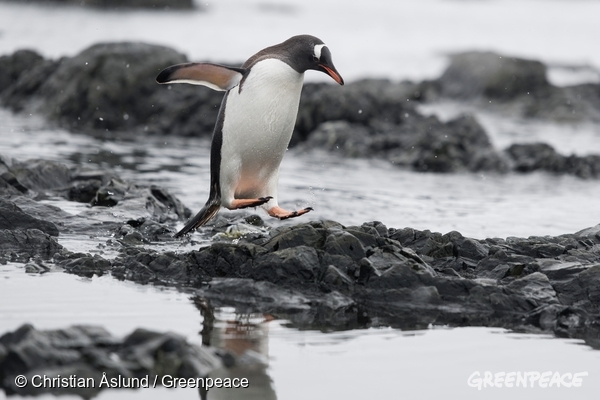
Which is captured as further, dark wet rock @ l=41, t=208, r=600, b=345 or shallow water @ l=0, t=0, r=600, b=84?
shallow water @ l=0, t=0, r=600, b=84

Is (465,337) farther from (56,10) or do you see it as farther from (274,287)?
(56,10)

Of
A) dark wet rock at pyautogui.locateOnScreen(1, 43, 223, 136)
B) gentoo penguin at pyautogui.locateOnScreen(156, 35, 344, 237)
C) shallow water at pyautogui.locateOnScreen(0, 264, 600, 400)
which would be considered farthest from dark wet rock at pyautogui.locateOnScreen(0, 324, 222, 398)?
dark wet rock at pyautogui.locateOnScreen(1, 43, 223, 136)

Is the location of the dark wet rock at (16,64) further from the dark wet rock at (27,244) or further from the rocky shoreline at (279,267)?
the dark wet rock at (27,244)

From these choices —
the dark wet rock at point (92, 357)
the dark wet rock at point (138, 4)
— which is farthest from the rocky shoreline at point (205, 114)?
the dark wet rock at point (138, 4)

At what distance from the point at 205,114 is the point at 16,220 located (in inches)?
319

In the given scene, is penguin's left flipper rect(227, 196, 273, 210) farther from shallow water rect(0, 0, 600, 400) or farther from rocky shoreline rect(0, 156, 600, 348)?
shallow water rect(0, 0, 600, 400)

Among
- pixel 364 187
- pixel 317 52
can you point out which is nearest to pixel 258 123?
pixel 317 52

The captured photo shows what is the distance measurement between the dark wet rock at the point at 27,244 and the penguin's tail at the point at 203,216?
1.10 m

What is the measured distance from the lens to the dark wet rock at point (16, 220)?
22.1 ft

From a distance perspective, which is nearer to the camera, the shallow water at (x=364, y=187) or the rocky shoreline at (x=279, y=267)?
the rocky shoreline at (x=279, y=267)

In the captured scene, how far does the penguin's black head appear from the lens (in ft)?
22.4

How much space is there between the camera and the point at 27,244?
632 cm

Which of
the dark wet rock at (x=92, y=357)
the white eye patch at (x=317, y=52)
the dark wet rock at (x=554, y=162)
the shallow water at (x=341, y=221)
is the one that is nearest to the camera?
the dark wet rock at (x=92, y=357)

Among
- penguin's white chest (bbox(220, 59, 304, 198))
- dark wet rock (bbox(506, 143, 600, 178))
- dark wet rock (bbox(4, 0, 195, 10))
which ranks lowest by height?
dark wet rock (bbox(506, 143, 600, 178))
